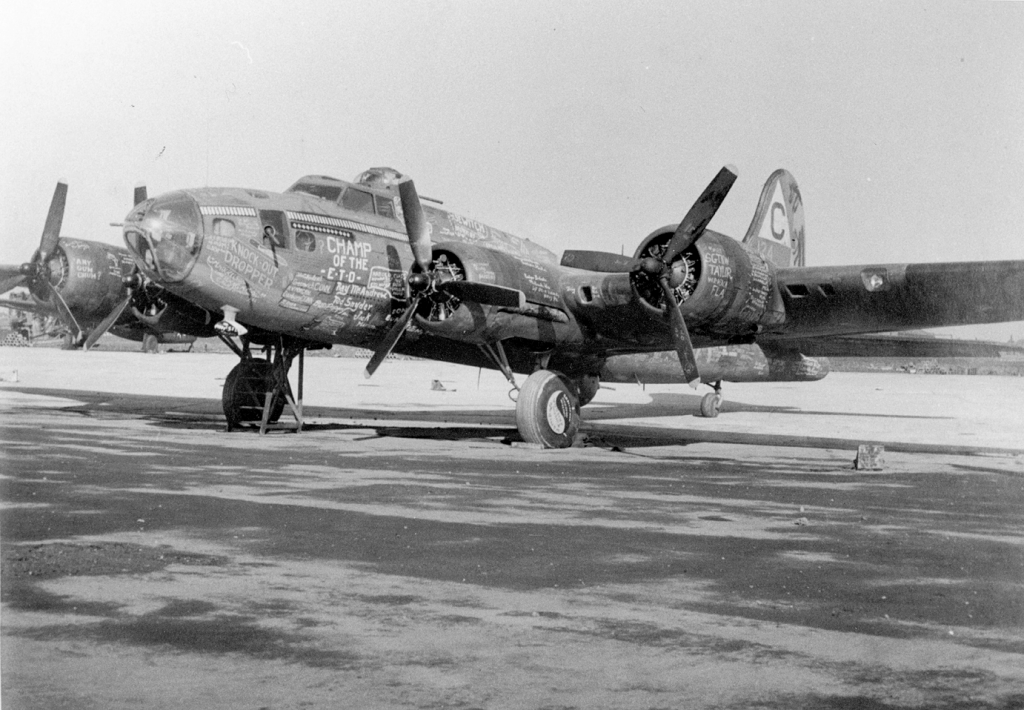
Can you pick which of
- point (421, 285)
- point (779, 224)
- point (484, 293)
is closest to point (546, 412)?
point (484, 293)

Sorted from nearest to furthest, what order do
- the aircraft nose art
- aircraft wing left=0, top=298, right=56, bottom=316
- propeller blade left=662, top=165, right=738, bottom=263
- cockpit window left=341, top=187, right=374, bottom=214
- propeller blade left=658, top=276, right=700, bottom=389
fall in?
1. the aircraft nose art
2. propeller blade left=662, top=165, right=738, bottom=263
3. propeller blade left=658, top=276, right=700, bottom=389
4. cockpit window left=341, top=187, right=374, bottom=214
5. aircraft wing left=0, top=298, right=56, bottom=316

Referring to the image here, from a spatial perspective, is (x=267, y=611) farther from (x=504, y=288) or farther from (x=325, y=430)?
(x=325, y=430)

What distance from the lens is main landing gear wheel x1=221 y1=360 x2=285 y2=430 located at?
19484 millimetres

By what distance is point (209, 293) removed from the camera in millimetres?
15367

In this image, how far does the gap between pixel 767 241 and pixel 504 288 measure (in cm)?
864

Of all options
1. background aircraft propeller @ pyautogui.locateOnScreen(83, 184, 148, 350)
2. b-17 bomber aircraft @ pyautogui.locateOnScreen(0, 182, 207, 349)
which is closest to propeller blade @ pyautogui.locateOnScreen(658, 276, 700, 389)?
b-17 bomber aircraft @ pyautogui.locateOnScreen(0, 182, 207, 349)

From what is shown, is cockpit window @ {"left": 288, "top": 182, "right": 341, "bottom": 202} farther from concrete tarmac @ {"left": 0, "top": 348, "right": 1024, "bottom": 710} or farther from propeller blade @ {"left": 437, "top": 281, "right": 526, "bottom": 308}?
concrete tarmac @ {"left": 0, "top": 348, "right": 1024, "bottom": 710}

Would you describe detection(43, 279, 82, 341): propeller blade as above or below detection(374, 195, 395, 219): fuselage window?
below

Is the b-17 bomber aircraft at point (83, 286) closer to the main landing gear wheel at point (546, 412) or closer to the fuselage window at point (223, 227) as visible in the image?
the fuselage window at point (223, 227)

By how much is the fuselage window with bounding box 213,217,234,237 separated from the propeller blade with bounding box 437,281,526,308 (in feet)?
11.1

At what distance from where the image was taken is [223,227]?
1545 centimetres

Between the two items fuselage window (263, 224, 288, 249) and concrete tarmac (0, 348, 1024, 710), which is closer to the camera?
concrete tarmac (0, 348, 1024, 710)

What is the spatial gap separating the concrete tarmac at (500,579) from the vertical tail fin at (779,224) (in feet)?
24.5

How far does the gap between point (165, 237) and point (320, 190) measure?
328 cm
